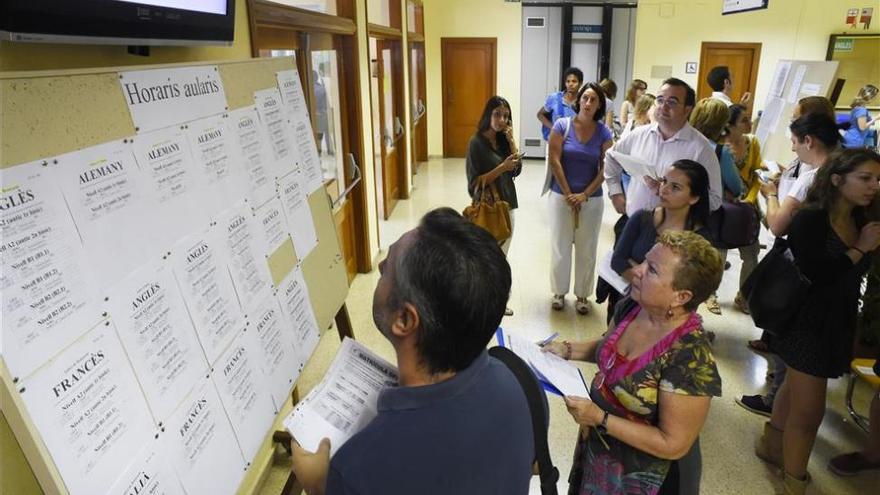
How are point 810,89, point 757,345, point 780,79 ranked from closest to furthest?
point 757,345 < point 810,89 < point 780,79

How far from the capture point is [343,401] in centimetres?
118

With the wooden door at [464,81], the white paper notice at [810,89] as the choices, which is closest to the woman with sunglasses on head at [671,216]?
the white paper notice at [810,89]

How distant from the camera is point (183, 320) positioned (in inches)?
45.7

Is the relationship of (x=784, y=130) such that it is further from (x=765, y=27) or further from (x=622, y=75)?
(x=765, y=27)

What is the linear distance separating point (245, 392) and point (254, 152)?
668 millimetres

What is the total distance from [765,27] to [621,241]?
880cm

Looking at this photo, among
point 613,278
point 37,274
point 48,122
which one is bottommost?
point 613,278

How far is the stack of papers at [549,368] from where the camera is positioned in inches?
60.2

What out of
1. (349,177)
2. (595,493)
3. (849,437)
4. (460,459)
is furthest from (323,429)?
(349,177)

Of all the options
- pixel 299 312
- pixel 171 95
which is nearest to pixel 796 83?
pixel 299 312

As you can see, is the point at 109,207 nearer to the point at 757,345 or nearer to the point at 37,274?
the point at 37,274

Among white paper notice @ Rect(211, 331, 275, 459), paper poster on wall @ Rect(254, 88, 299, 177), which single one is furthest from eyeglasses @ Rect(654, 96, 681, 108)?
white paper notice @ Rect(211, 331, 275, 459)

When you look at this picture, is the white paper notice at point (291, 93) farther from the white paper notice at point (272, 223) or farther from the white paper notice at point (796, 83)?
the white paper notice at point (796, 83)

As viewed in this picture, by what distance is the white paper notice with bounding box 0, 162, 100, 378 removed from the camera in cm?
80
